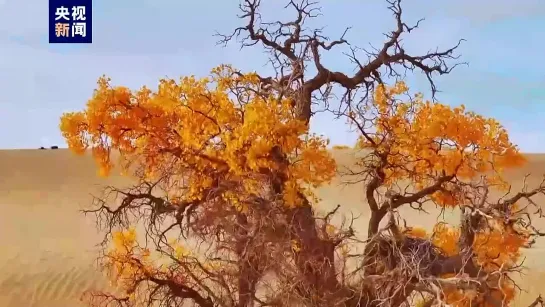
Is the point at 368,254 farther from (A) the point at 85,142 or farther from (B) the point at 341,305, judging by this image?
(A) the point at 85,142

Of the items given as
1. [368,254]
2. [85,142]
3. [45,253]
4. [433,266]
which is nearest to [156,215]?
[85,142]

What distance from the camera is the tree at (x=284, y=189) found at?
31.9ft

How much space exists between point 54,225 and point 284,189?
26.9 meters

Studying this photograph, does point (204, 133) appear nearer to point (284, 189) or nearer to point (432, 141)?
point (284, 189)

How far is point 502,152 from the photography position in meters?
12.1

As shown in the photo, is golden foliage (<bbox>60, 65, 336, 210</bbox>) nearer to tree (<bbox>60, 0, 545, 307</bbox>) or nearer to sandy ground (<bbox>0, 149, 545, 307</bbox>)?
tree (<bbox>60, 0, 545, 307</bbox>)

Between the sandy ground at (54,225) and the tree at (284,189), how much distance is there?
1654mm

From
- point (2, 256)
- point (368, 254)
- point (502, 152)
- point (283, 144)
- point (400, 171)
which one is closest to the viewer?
point (283, 144)

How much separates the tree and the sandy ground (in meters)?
1.65

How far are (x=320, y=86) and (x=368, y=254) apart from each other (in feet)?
7.61

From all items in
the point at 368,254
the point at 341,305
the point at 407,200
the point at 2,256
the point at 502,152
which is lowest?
the point at 341,305

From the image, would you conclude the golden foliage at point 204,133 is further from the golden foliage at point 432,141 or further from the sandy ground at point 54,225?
the sandy ground at point 54,225

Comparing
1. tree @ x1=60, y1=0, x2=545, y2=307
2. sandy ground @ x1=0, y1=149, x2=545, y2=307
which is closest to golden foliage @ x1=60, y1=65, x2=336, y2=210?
tree @ x1=60, y1=0, x2=545, y2=307

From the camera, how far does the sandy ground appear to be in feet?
75.7
